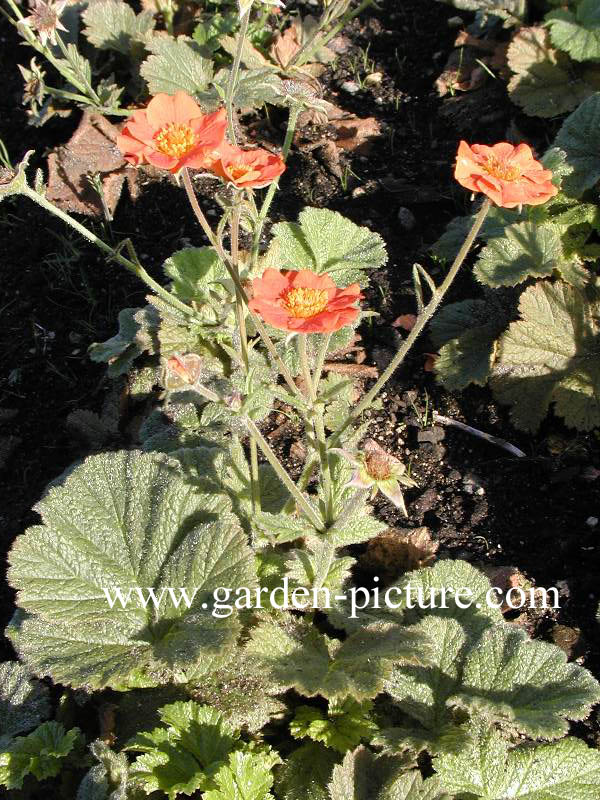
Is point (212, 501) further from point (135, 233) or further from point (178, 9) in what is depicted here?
point (178, 9)

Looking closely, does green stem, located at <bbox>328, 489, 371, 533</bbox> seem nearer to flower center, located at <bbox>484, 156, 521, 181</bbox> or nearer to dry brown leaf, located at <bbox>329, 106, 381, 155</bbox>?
flower center, located at <bbox>484, 156, 521, 181</bbox>

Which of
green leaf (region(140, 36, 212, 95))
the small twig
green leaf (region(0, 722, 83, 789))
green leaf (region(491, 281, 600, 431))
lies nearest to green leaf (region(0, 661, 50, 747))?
green leaf (region(0, 722, 83, 789))

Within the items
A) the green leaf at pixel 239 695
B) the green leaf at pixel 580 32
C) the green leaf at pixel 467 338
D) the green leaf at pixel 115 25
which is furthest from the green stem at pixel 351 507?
the green leaf at pixel 115 25

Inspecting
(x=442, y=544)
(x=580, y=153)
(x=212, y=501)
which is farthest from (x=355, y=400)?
(x=580, y=153)

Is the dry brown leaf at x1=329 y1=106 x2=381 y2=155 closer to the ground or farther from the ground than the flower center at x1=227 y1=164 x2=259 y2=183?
closer to the ground

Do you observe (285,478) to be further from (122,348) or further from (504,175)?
(122,348)

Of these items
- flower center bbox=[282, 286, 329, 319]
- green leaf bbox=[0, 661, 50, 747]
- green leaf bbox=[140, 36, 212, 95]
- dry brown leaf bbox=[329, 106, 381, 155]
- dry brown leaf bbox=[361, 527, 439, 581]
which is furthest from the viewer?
dry brown leaf bbox=[329, 106, 381, 155]

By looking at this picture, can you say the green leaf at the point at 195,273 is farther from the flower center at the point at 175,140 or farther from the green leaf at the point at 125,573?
the flower center at the point at 175,140
